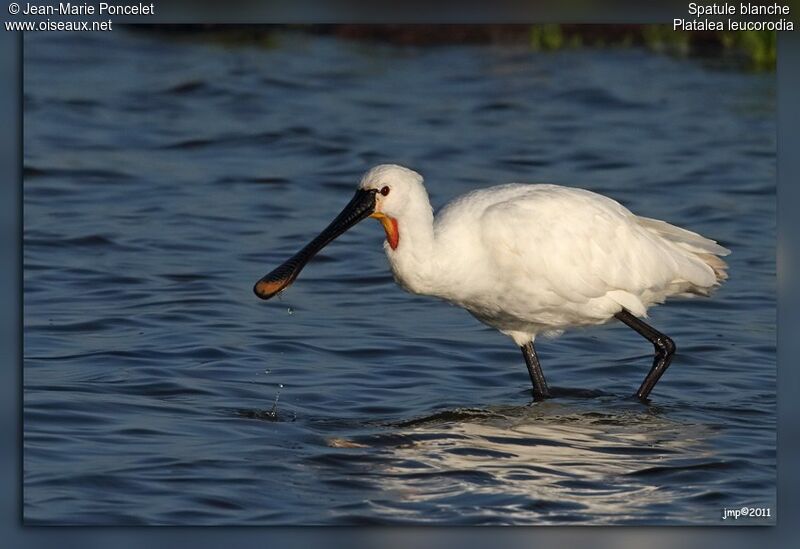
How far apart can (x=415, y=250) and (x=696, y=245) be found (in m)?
1.76

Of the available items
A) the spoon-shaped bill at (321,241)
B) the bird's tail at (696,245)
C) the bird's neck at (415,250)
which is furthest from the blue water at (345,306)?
the bird's neck at (415,250)

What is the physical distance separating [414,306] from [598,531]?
2.78 meters

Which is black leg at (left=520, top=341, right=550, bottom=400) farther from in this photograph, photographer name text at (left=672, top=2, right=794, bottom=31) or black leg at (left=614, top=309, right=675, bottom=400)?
photographer name text at (left=672, top=2, right=794, bottom=31)

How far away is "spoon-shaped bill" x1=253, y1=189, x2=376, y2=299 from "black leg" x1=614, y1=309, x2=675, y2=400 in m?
1.48

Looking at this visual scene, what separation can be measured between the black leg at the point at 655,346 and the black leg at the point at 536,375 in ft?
1.57

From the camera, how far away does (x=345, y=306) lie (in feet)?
31.9

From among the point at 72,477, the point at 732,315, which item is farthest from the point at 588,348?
the point at 72,477

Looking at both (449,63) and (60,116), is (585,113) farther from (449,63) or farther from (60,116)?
(60,116)

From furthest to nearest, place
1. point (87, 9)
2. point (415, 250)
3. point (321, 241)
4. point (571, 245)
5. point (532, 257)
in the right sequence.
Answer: point (321, 241)
point (571, 245)
point (532, 257)
point (415, 250)
point (87, 9)

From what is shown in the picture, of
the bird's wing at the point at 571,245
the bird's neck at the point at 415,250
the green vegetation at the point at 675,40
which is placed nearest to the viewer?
the bird's neck at the point at 415,250

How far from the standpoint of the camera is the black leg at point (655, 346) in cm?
880

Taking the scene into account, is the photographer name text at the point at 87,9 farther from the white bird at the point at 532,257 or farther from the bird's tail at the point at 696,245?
the bird's tail at the point at 696,245

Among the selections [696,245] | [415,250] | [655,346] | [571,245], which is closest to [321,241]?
[415,250]

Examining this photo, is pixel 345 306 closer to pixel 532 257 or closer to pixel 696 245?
pixel 532 257
